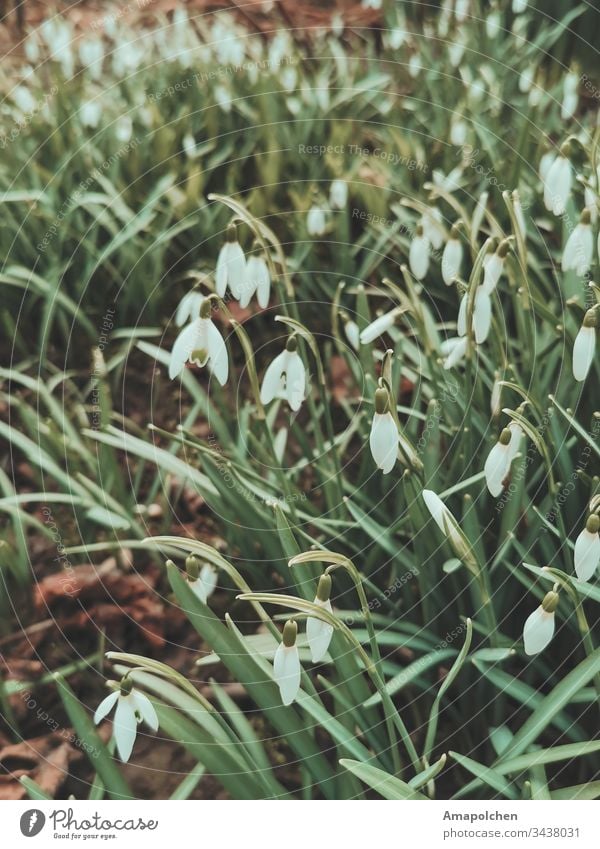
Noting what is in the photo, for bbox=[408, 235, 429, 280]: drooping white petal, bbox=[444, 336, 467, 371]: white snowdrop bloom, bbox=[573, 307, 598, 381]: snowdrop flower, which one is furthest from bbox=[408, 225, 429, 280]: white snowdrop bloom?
bbox=[573, 307, 598, 381]: snowdrop flower

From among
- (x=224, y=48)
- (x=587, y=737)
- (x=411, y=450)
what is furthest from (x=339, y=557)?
(x=224, y=48)

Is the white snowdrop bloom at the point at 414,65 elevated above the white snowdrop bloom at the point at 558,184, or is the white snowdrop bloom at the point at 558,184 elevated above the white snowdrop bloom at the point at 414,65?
the white snowdrop bloom at the point at 414,65

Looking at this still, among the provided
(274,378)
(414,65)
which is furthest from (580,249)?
(414,65)

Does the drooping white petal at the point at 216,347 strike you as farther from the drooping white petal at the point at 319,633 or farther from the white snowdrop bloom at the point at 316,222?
the white snowdrop bloom at the point at 316,222

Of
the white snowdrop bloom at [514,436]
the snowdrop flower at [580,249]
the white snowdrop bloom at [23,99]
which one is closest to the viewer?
the white snowdrop bloom at [514,436]
